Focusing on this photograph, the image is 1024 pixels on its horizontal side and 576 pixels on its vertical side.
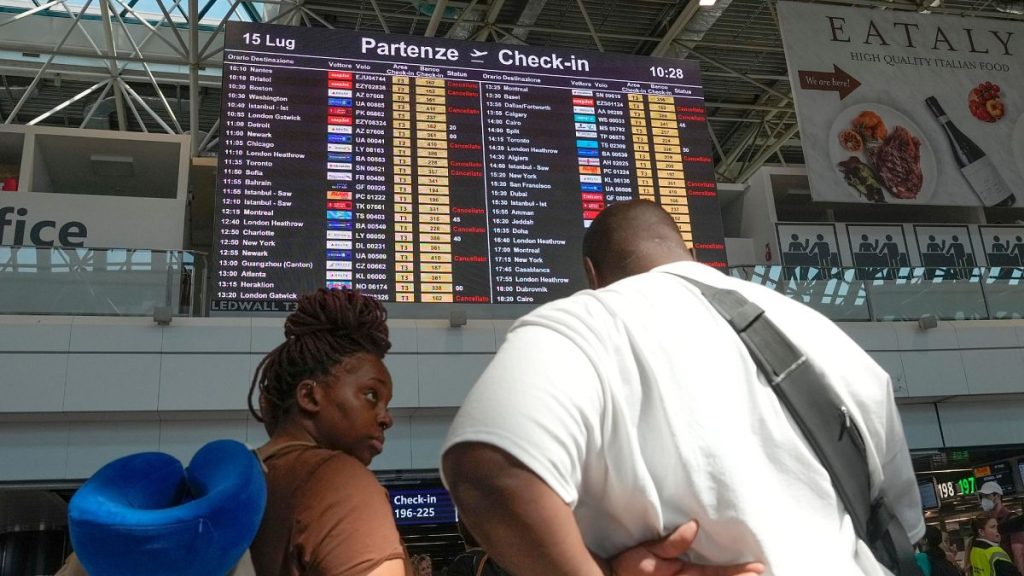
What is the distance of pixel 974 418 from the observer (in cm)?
1084

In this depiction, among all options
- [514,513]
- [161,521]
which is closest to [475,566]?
[161,521]

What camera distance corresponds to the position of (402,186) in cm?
843

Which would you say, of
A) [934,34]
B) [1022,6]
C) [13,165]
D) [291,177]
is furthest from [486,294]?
[1022,6]

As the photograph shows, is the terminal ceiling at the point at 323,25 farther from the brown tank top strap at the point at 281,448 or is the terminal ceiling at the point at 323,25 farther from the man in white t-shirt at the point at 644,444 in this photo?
the man in white t-shirt at the point at 644,444

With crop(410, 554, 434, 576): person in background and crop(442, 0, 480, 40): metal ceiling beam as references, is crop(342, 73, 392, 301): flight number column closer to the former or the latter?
crop(410, 554, 434, 576): person in background

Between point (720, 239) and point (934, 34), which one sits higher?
point (934, 34)

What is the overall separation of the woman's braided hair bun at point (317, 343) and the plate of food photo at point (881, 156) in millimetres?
10804

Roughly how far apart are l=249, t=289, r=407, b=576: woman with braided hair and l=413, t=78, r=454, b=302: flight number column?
19.7ft

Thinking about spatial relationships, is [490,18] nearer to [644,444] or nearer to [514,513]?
[644,444]

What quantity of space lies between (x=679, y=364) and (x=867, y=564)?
0.42 metres

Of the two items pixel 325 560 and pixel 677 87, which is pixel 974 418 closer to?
pixel 677 87

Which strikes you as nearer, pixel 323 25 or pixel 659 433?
pixel 659 433

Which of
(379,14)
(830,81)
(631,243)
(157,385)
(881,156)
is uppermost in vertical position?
(379,14)

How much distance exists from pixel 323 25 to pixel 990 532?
519 inches
